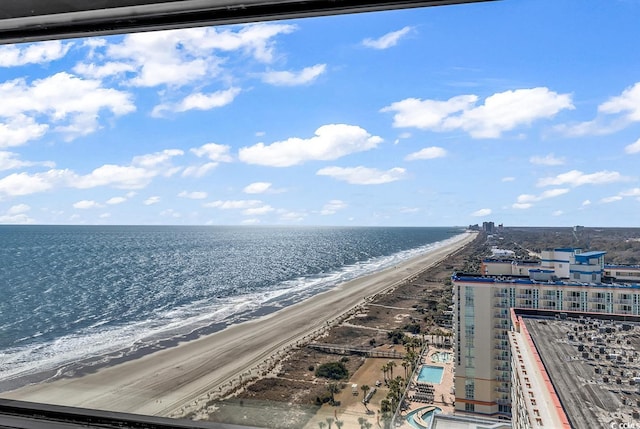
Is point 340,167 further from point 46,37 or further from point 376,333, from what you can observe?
point 46,37

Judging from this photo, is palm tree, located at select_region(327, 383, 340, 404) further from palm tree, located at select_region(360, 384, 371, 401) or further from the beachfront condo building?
the beachfront condo building

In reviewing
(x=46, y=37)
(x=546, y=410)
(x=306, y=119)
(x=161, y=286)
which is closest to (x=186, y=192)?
(x=161, y=286)

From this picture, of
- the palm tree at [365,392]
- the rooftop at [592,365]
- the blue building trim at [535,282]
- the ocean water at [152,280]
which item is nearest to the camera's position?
the rooftop at [592,365]

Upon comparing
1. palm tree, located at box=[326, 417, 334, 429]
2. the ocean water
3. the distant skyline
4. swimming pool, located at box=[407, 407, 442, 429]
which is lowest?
palm tree, located at box=[326, 417, 334, 429]

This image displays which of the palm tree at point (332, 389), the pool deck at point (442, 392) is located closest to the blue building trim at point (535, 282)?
the pool deck at point (442, 392)

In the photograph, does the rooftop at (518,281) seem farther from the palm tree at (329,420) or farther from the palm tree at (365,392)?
the palm tree at (329,420)

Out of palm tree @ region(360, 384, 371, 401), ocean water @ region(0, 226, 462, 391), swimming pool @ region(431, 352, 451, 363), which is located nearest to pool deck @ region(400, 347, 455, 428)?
swimming pool @ region(431, 352, 451, 363)
